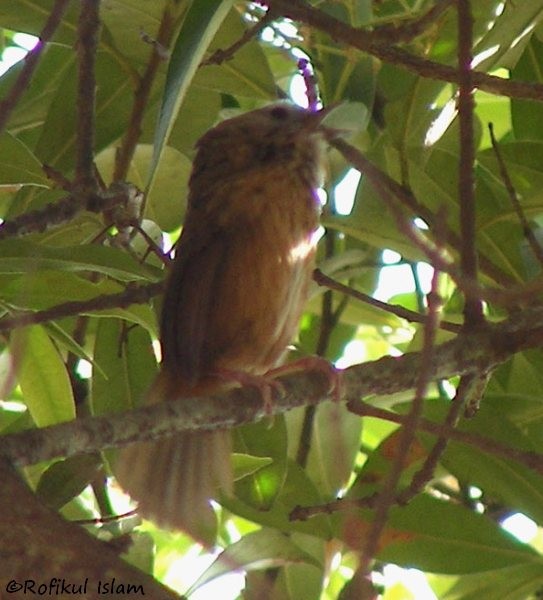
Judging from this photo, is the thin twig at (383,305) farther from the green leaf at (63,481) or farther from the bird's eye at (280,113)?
the green leaf at (63,481)

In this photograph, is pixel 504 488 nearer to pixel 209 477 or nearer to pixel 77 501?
pixel 209 477

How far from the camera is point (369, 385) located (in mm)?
2006

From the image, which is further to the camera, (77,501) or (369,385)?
(77,501)

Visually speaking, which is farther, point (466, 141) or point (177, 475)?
point (177, 475)

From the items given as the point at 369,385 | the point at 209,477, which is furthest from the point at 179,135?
the point at 369,385

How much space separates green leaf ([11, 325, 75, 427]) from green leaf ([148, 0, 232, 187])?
57 cm

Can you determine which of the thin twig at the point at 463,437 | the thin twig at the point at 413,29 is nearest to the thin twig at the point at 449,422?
the thin twig at the point at 463,437

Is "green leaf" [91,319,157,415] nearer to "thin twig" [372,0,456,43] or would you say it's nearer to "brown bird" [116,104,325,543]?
"brown bird" [116,104,325,543]

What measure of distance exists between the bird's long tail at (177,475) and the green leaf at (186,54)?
2.02 feet

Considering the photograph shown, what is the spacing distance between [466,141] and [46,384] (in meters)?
0.99

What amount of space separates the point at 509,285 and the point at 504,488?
419 millimetres

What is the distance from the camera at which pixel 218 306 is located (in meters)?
2.43

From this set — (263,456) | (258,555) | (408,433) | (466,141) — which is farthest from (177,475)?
(408,433)

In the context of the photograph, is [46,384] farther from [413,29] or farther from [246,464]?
[413,29]
